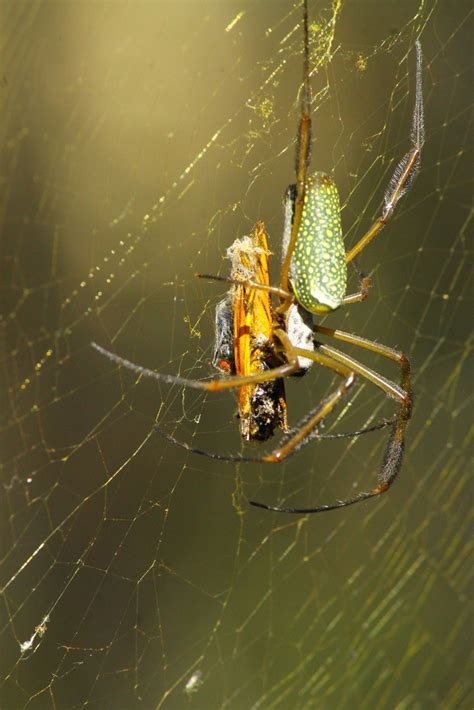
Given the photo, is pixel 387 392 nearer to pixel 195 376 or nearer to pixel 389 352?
pixel 389 352

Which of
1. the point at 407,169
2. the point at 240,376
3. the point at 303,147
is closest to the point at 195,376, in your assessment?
the point at 240,376

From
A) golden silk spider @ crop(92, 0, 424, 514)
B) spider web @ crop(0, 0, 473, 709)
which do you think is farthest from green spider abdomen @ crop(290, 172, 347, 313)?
spider web @ crop(0, 0, 473, 709)

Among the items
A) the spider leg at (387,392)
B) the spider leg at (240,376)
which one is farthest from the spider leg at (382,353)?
the spider leg at (240,376)

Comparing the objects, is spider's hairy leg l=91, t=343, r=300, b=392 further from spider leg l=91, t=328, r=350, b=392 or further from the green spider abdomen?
the green spider abdomen

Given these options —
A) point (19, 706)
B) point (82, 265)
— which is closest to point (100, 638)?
point (19, 706)

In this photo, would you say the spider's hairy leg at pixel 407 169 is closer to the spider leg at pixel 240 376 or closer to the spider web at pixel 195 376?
the spider web at pixel 195 376

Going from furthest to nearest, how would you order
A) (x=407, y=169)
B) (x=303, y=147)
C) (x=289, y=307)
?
1. (x=407, y=169)
2. (x=289, y=307)
3. (x=303, y=147)
